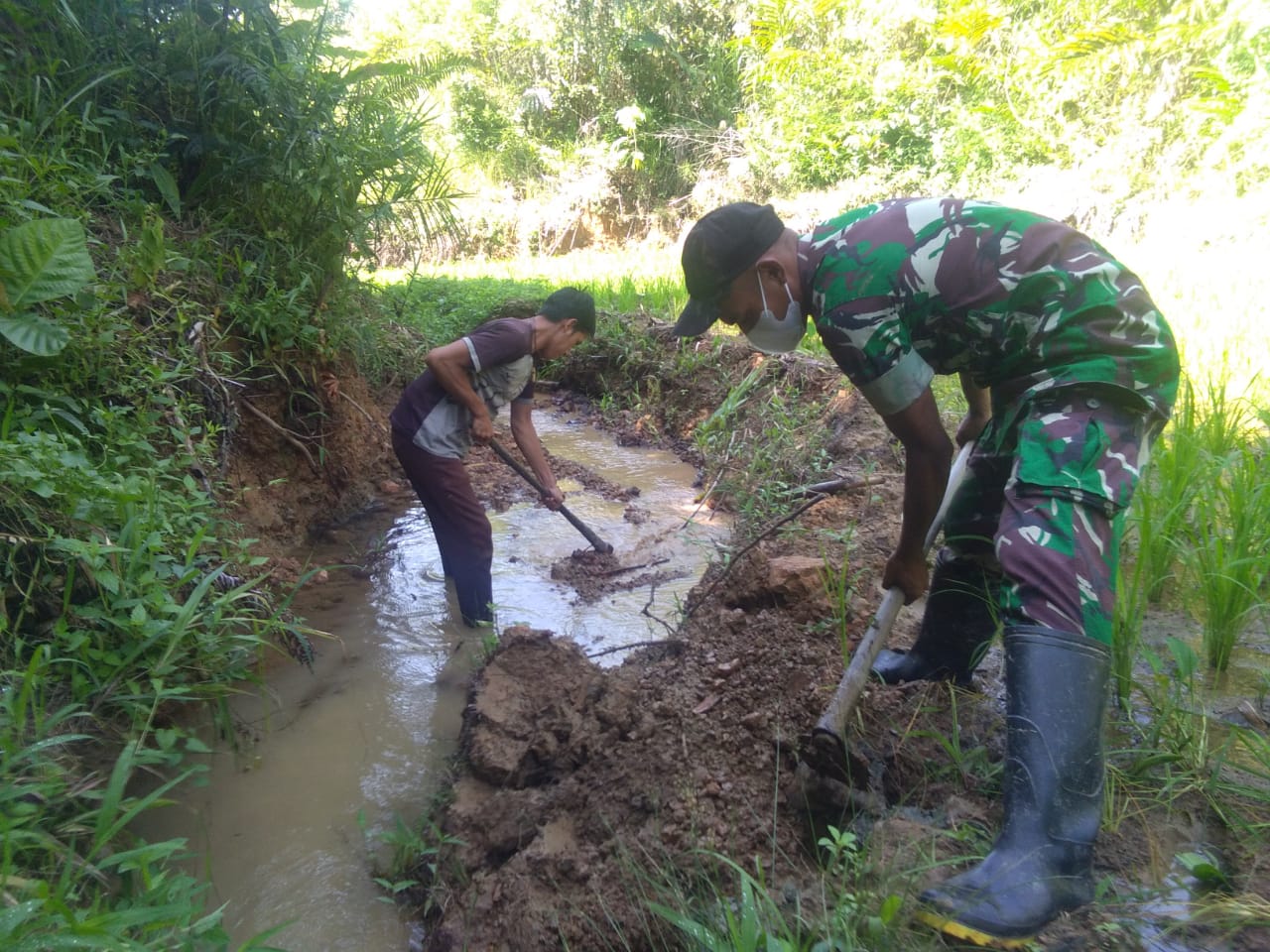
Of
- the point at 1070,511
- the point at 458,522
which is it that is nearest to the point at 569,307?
the point at 458,522

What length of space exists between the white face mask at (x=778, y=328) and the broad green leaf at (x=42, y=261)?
207cm

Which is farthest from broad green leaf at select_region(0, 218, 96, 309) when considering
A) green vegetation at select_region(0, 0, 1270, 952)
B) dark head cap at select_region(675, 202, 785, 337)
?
dark head cap at select_region(675, 202, 785, 337)

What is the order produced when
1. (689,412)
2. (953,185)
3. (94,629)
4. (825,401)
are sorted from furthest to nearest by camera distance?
1. (953,185)
2. (689,412)
3. (825,401)
4. (94,629)

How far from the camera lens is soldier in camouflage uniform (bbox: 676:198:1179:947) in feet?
4.16

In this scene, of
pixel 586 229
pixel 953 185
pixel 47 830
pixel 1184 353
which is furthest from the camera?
pixel 586 229

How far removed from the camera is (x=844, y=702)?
170cm

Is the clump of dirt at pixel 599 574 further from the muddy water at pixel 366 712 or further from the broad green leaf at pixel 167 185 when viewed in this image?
the broad green leaf at pixel 167 185

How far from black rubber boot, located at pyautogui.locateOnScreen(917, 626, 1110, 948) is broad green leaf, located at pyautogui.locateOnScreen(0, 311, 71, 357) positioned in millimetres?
2691

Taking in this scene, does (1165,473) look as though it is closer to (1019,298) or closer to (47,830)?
(1019,298)

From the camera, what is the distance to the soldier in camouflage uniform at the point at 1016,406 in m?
1.27

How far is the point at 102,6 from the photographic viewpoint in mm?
3188

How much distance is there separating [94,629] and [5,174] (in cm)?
183

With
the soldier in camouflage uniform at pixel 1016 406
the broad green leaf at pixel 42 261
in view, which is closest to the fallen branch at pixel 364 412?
the broad green leaf at pixel 42 261

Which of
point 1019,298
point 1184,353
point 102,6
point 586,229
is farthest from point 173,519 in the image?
point 586,229
